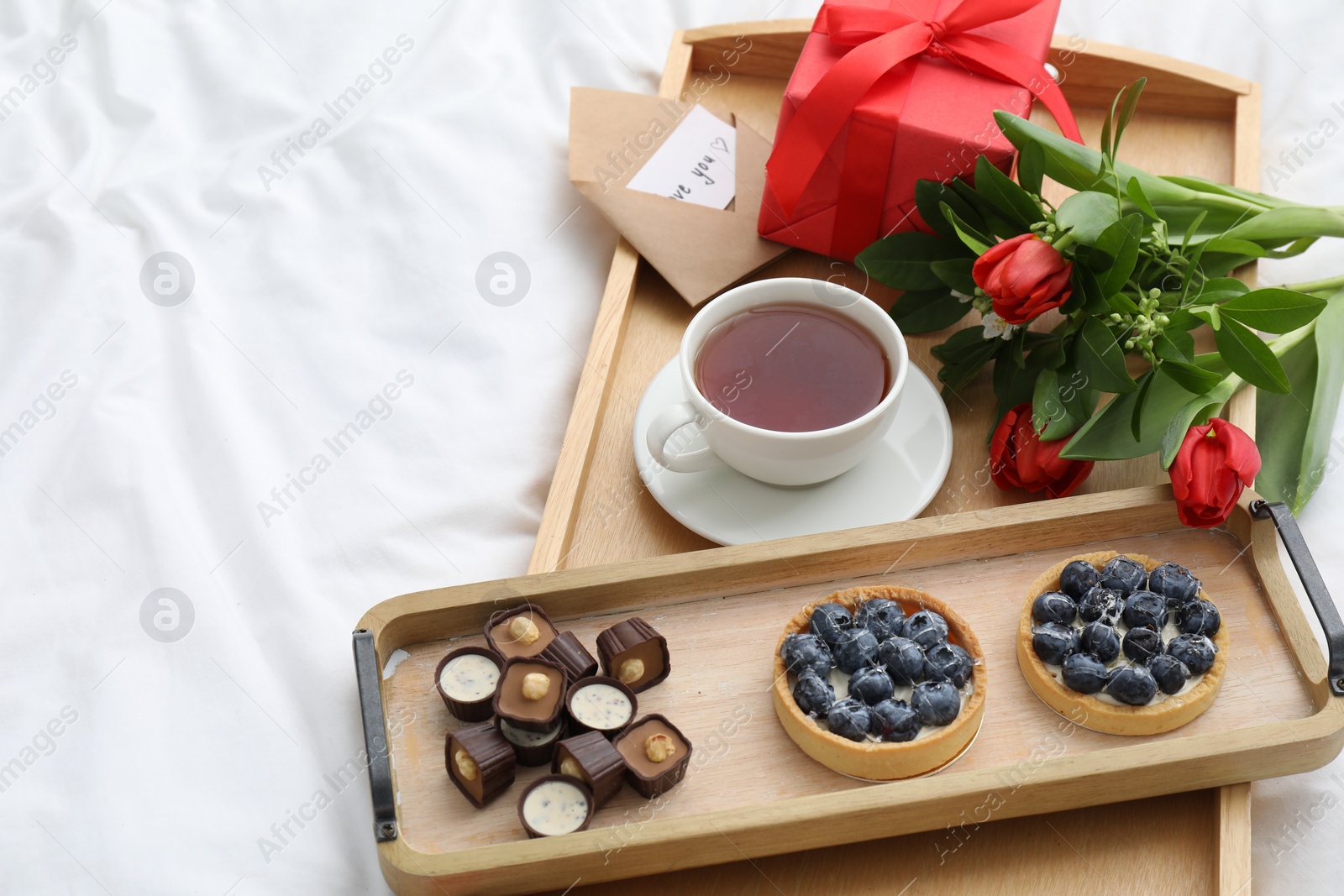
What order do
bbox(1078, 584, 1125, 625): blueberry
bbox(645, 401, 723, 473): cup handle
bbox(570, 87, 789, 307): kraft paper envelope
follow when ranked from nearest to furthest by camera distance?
bbox(1078, 584, 1125, 625): blueberry, bbox(645, 401, 723, 473): cup handle, bbox(570, 87, 789, 307): kraft paper envelope

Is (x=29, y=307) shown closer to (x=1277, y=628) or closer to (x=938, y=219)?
(x=938, y=219)

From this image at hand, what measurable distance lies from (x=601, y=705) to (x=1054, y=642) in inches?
15.7

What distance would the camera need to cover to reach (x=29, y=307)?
1.38 meters

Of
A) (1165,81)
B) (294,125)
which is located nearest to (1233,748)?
(1165,81)

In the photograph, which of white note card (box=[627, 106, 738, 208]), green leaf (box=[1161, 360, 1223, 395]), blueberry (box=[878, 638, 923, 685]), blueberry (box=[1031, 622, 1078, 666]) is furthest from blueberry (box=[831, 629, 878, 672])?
white note card (box=[627, 106, 738, 208])

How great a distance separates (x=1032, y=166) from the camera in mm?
1140

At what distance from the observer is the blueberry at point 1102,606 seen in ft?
3.21

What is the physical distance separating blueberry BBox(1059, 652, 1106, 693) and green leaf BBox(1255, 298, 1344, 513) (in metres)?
0.30

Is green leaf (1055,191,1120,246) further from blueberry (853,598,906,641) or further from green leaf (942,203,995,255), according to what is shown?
blueberry (853,598,906,641)

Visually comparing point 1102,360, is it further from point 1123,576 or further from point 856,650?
point 856,650

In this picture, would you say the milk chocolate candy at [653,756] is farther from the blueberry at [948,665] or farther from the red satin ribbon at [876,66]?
the red satin ribbon at [876,66]

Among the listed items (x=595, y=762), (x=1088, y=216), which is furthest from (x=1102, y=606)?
(x=595, y=762)

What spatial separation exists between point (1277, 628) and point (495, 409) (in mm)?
871

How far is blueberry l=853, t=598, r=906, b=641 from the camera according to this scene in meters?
0.97
